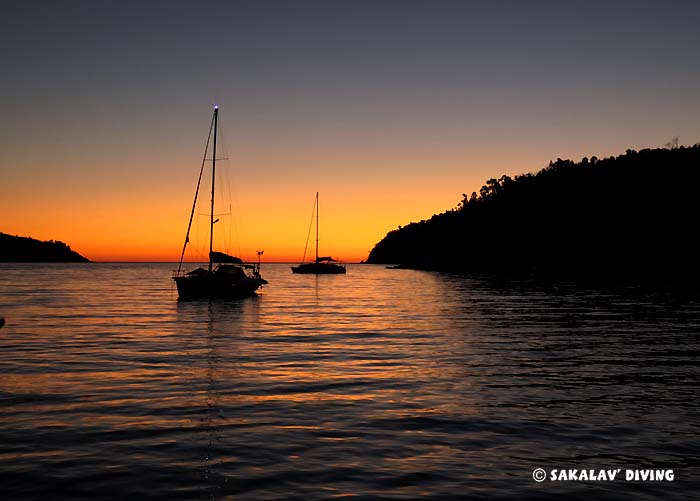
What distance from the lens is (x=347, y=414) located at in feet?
51.5

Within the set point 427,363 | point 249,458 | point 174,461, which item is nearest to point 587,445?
point 249,458

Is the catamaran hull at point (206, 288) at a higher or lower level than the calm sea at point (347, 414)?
higher

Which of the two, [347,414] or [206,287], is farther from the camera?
[206,287]

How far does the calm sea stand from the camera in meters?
10.7

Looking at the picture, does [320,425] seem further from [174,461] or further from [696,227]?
[696,227]

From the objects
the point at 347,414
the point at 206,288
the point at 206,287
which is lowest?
the point at 347,414

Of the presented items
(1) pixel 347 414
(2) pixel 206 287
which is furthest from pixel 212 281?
(1) pixel 347 414

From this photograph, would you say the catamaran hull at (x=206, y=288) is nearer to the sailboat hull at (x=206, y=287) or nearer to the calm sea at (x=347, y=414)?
the sailboat hull at (x=206, y=287)

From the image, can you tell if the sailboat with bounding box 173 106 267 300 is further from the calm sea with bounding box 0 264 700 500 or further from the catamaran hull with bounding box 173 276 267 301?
the calm sea with bounding box 0 264 700 500

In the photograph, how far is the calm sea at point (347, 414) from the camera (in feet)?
35.2

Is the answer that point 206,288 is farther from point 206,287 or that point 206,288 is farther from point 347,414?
point 347,414

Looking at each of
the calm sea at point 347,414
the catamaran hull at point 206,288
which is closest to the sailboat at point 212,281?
the catamaran hull at point 206,288

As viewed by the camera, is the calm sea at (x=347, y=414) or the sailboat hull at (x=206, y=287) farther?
the sailboat hull at (x=206, y=287)

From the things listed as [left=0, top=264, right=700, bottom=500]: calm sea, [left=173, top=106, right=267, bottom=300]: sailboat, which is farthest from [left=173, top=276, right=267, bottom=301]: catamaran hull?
[left=0, top=264, right=700, bottom=500]: calm sea
